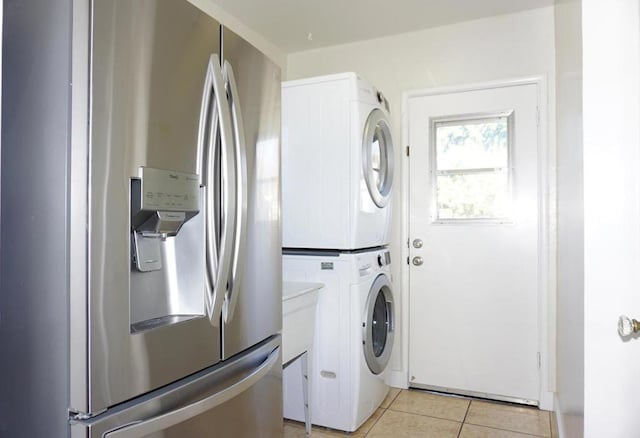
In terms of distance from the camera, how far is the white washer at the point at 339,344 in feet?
7.54

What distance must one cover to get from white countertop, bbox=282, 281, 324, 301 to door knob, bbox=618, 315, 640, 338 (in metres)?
1.22

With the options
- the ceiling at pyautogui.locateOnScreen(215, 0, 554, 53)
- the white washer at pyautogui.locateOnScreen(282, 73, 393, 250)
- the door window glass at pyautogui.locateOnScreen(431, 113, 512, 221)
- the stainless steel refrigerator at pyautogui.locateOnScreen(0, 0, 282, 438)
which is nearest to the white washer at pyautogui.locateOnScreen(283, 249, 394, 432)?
the white washer at pyautogui.locateOnScreen(282, 73, 393, 250)

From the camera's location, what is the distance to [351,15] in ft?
9.14

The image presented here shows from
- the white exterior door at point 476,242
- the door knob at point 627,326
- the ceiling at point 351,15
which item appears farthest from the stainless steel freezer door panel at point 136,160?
the white exterior door at point 476,242

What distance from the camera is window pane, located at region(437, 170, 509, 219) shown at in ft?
9.33

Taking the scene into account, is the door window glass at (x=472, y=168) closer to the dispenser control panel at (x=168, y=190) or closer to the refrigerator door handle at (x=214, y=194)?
the refrigerator door handle at (x=214, y=194)

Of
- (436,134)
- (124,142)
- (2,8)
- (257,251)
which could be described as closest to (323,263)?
(257,251)

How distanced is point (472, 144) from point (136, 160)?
2.46m

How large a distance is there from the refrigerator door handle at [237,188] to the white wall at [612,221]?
1123 mm

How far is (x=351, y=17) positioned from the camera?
2.81m

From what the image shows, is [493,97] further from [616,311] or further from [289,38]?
[616,311]

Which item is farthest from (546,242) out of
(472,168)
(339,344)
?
(339,344)

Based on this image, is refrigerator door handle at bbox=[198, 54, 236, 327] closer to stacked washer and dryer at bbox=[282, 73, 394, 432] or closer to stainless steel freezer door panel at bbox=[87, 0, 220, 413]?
stainless steel freezer door panel at bbox=[87, 0, 220, 413]

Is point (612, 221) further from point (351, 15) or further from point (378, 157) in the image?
point (351, 15)
